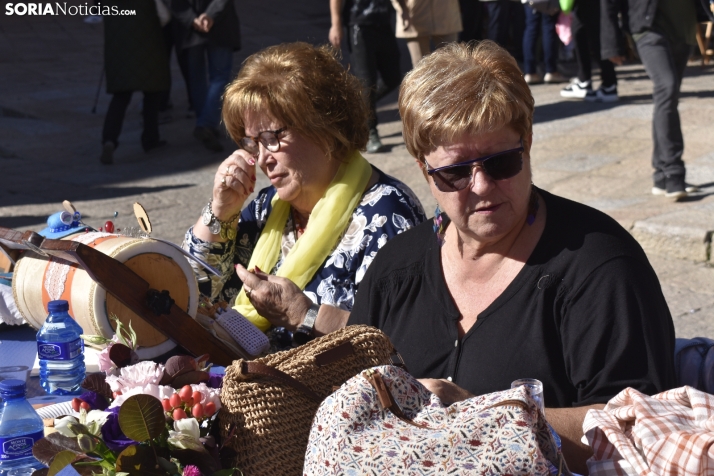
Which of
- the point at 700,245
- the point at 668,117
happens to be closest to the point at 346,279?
the point at 700,245

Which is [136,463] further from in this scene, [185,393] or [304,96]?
[304,96]

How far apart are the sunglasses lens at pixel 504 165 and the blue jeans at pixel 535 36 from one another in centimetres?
882

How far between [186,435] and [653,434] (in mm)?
796

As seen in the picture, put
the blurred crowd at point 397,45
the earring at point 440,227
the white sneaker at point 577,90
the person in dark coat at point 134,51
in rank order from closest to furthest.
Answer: the earring at point 440,227 → the blurred crowd at point 397,45 → the person in dark coat at point 134,51 → the white sneaker at point 577,90

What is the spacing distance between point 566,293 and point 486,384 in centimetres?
27

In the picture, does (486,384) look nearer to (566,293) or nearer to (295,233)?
(566,293)

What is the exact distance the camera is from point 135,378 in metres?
1.72

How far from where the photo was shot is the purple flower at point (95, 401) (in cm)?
169

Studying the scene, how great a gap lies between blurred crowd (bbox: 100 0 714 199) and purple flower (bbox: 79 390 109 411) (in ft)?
14.1

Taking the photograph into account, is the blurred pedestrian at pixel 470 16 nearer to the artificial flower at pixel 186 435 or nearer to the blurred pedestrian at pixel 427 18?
the blurred pedestrian at pixel 427 18

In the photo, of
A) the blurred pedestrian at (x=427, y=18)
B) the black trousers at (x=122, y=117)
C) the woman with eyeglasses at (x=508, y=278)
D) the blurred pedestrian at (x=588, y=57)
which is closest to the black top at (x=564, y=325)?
the woman with eyeglasses at (x=508, y=278)

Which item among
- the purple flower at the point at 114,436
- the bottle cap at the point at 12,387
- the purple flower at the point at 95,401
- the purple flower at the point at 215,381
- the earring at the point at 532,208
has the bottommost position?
the purple flower at the point at 215,381

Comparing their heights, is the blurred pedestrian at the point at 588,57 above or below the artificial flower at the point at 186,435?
below
